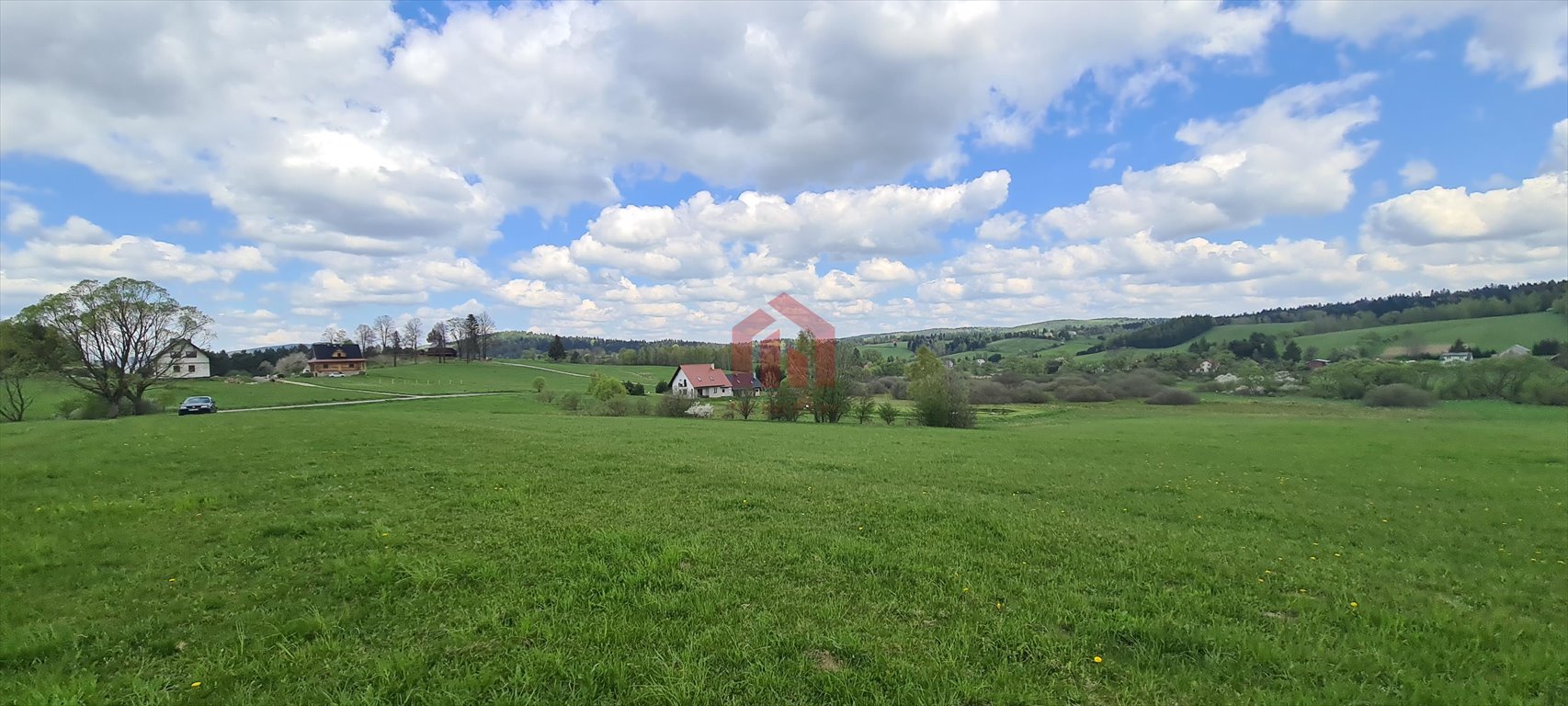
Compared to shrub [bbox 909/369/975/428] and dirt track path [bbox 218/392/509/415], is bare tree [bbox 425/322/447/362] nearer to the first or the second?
dirt track path [bbox 218/392/509/415]

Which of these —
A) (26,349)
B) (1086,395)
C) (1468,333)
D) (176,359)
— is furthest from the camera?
(1468,333)

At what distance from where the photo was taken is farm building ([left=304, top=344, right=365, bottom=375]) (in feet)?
350

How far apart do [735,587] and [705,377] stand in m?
86.3

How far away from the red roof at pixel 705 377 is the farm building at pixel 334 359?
59.3 m

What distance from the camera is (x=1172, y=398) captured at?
7781 centimetres

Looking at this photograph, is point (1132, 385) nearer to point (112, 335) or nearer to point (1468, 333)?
point (1468, 333)

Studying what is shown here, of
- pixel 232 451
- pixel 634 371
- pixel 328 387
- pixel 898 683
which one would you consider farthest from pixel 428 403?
pixel 898 683

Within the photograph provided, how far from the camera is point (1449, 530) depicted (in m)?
11.7

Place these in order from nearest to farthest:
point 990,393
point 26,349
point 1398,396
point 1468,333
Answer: point 26,349 → point 1398,396 → point 990,393 → point 1468,333

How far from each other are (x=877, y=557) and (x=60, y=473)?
17118 mm

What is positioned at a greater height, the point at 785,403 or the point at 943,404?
the point at 785,403

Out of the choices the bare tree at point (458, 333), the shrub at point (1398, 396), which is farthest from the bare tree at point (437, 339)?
the shrub at point (1398, 396)

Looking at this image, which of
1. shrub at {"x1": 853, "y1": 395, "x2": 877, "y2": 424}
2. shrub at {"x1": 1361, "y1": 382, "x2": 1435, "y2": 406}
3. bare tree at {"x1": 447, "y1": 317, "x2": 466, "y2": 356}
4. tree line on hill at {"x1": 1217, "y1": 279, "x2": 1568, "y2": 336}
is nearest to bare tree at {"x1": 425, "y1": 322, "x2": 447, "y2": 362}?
bare tree at {"x1": 447, "y1": 317, "x2": 466, "y2": 356}

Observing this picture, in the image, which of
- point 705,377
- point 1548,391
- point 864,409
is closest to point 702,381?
point 705,377
